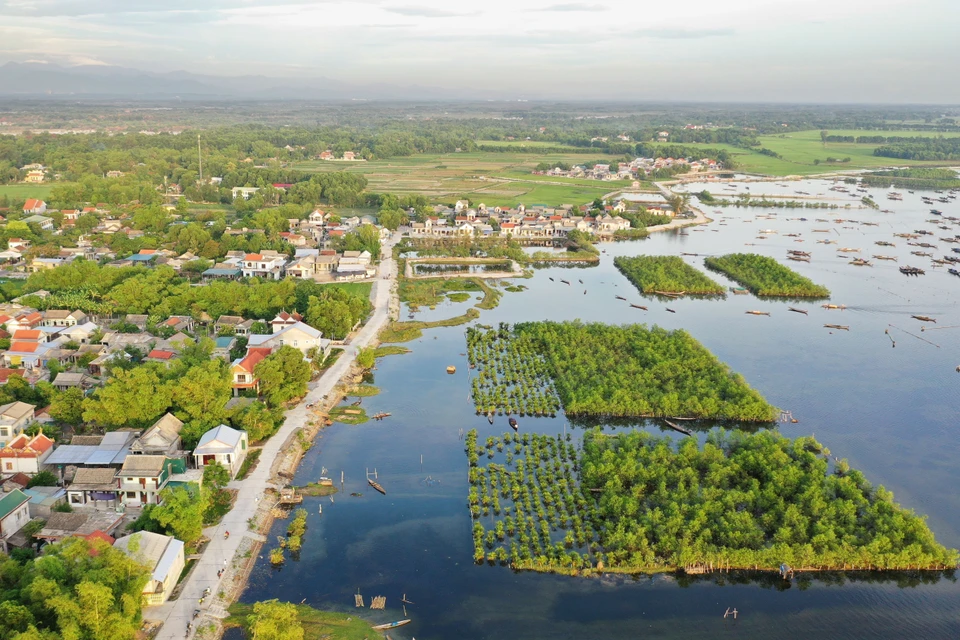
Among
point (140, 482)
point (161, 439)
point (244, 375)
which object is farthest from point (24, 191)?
point (140, 482)

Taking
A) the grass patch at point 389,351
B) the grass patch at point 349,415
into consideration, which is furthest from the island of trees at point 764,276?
the grass patch at point 349,415

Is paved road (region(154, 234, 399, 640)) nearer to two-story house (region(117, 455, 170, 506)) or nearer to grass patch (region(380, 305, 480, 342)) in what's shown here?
grass patch (region(380, 305, 480, 342))

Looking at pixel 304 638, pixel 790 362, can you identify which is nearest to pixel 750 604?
pixel 304 638

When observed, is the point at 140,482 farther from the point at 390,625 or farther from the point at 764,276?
the point at 764,276

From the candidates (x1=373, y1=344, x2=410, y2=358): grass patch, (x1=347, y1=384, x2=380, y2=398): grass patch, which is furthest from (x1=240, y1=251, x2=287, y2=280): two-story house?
(x1=347, y1=384, x2=380, y2=398): grass patch

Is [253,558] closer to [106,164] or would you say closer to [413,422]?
[413,422]
